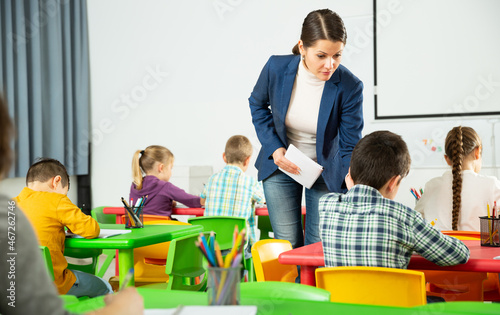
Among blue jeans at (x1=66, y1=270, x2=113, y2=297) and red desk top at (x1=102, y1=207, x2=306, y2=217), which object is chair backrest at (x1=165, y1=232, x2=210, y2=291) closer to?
blue jeans at (x1=66, y1=270, x2=113, y2=297)

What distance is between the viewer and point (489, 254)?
172cm

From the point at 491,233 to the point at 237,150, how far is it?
7.24 ft

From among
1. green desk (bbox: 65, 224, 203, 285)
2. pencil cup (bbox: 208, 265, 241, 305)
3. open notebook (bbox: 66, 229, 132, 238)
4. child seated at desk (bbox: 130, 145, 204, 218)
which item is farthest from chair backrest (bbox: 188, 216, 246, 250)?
pencil cup (bbox: 208, 265, 241, 305)

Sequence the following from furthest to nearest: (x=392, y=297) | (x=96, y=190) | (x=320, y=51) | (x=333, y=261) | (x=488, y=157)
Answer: (x=96, y=190) < (x=488, y=157) < (x=320, y=51) < (x=333, y=261) < (x=392, y=297)

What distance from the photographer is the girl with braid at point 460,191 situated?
2.77m

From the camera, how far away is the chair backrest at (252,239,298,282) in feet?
6.27

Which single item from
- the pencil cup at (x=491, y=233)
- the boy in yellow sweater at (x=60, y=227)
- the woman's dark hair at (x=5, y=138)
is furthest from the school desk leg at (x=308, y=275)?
the woman's dark hair at (x=5, y=138)

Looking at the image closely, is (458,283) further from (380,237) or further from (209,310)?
(209,310)

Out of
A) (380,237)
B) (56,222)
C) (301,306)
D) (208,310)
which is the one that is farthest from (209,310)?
(56,222)

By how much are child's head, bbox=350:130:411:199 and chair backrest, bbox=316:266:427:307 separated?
41 cm

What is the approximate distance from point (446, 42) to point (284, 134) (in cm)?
302

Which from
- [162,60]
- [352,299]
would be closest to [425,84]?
[162,60]

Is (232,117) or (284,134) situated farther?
(232,117)

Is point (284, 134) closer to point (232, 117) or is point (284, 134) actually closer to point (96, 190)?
point (232, 117)
